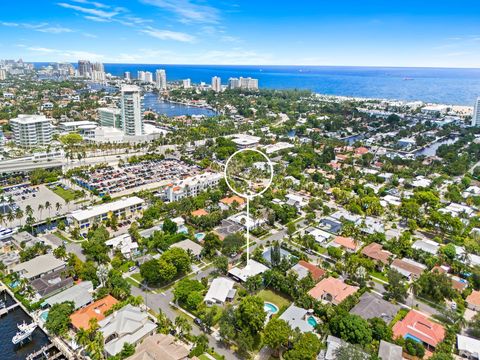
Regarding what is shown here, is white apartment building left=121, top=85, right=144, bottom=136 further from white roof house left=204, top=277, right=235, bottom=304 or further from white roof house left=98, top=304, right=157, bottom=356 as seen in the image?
white roof house left=98, top=304, right=157, bottom=356

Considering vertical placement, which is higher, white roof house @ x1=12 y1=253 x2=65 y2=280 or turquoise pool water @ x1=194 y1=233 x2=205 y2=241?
white roof house @ x1=12 y1=253 x2=65 y2=280

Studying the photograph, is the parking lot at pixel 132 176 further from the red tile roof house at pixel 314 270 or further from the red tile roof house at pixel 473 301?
the red tile roof house at pixel 473 301

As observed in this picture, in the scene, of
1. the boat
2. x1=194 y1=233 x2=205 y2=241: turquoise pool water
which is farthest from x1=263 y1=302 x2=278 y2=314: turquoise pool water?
the boat

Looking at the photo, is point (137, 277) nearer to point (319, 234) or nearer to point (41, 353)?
point (41, 353)

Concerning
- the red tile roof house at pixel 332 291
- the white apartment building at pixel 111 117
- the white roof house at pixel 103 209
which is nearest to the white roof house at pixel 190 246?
the white roof house at pixel 103 209

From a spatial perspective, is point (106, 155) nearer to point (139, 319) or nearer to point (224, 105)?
point (139, 319)

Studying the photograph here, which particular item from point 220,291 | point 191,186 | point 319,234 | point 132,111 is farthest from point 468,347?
point 132,111

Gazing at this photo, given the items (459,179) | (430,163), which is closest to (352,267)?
(459,179)
